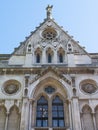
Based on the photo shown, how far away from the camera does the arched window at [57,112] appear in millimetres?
17952

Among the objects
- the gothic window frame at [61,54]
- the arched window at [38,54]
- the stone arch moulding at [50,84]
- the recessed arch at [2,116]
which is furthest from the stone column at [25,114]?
the gothic window frame at [61,54]

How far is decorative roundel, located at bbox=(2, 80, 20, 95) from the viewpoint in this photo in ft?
64.8

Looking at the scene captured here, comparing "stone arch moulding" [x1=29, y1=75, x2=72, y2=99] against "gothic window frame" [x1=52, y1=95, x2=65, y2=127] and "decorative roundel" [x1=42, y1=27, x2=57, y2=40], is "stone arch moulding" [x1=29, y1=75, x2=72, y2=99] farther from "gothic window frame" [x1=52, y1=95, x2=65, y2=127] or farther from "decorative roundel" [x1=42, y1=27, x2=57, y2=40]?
"decorative roundel" [x1=42, y1=27, x2=57, y2=40]

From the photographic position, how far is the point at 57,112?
18.7 metres

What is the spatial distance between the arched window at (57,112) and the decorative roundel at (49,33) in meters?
7.01

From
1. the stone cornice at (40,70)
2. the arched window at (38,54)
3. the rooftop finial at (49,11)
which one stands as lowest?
the stone cornice at (40,70)

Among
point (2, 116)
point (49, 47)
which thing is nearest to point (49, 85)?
point (49, 47)

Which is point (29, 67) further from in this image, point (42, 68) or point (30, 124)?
point (30, 124)

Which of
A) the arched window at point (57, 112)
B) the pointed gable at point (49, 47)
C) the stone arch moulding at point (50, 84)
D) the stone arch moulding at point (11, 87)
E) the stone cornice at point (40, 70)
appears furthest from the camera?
the pointed gable at point (49, 47)

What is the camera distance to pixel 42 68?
69.0 ft

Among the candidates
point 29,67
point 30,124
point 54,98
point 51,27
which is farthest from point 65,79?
point 51,27

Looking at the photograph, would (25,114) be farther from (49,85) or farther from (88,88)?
(88,88)

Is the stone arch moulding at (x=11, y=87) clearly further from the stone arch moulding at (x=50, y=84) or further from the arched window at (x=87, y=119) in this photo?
the arched window at (x=87, y=119)

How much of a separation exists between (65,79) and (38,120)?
3.95 m
